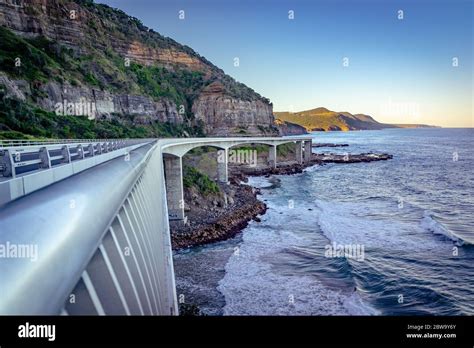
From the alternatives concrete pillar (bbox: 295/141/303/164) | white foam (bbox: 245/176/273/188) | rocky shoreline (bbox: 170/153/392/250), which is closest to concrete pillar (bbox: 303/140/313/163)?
concrete pillar (bbox: 295/141/303/164)

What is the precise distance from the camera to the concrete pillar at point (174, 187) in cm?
2894

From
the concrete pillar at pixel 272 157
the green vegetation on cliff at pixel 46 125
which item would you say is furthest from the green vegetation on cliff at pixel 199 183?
the concrete pillar at pixel 272 157

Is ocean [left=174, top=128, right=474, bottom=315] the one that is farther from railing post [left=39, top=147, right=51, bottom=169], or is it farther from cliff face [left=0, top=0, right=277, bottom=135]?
cliff face [left=0, top=0, right=277, bottom=135]

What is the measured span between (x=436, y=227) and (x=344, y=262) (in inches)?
441

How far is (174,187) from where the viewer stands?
3278 cm

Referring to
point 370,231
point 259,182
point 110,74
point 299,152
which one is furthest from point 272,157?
point 370,231

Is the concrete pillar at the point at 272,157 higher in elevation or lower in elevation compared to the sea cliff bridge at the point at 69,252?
lower

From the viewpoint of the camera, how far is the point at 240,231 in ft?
89.8

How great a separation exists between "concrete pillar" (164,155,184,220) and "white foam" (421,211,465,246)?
791 inches

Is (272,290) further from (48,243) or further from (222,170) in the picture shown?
(222,170)

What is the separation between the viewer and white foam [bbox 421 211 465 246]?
23078mm

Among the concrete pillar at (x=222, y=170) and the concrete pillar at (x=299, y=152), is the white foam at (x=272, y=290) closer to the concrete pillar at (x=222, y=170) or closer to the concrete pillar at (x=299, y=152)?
the concrete pillar at (x=222, y=170)

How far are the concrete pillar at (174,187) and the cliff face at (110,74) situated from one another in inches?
769
